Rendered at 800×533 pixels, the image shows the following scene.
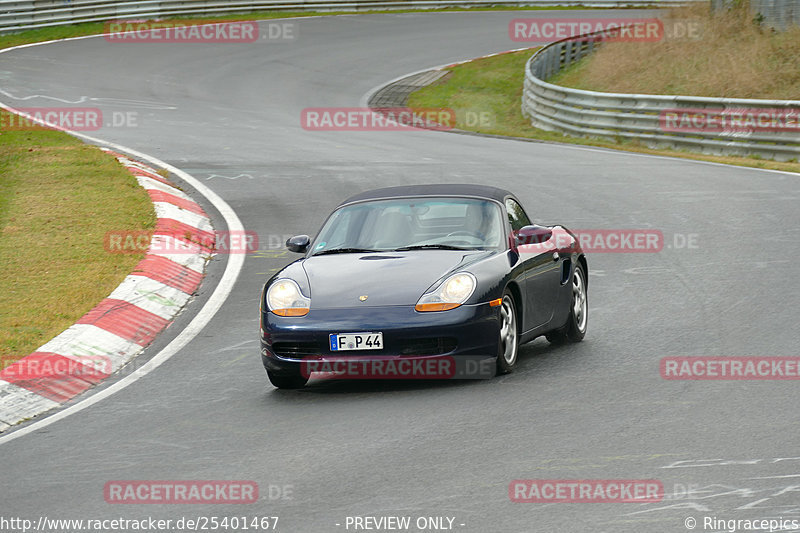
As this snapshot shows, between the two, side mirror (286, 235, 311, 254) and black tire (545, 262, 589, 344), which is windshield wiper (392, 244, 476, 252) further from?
black tire (545, 262, 589, 344)

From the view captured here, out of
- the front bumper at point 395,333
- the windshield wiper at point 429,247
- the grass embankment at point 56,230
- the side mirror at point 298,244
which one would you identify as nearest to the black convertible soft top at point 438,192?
the side mirror at point 298,244

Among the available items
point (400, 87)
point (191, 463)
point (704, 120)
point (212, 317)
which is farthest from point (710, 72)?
point (191, 463)

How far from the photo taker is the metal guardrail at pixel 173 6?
131 ft

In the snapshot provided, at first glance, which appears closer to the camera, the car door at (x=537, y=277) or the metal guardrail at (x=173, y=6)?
the car door at (x=537, y=277)

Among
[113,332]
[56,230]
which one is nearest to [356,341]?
[113,332]

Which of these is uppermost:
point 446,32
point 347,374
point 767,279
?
point 347,374

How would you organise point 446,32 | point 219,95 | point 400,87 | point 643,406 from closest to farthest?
point 643,406
point 219,95
point 400,87
point 446,32

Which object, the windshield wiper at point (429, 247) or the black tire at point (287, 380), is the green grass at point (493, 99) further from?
the black tire at point (287, 380)

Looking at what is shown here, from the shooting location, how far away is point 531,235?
8.96 meters

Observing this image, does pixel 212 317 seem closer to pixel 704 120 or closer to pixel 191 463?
pixel 191 463

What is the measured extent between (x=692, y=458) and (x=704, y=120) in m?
17.0

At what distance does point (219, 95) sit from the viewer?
1217 inches

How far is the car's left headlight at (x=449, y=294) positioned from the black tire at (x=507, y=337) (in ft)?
1.05

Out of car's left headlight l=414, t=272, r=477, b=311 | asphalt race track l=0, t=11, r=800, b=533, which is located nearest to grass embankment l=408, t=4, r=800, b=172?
asphalt race track l=0, t=11, r=800, b=533
